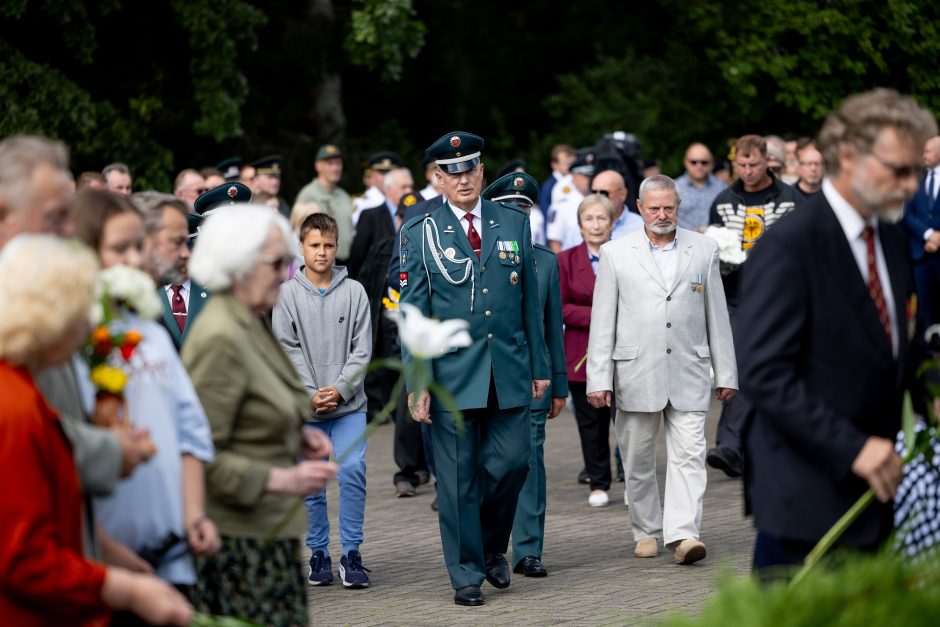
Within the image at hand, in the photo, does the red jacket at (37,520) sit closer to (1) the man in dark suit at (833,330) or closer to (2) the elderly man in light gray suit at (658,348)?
(1) the man in dark suit at (833,330)

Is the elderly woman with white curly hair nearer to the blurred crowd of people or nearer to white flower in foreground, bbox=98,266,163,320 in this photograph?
the blurred crowd of people

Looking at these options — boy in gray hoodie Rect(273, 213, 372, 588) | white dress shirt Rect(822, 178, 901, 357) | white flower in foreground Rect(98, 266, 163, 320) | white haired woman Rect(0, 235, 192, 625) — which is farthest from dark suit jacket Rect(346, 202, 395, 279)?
white haired woman Rect(0, 235, 192, 625)

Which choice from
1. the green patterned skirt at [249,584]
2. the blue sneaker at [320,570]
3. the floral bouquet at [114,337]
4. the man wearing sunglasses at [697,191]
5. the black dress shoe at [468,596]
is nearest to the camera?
the floral bouquet at [114,337]

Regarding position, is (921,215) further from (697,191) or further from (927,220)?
(697,191)

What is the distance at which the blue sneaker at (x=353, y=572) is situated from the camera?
8.75 m

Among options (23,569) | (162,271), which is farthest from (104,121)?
(23,569)

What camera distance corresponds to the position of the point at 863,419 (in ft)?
16.7

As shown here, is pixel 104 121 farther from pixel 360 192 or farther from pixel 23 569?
pixel 23 569

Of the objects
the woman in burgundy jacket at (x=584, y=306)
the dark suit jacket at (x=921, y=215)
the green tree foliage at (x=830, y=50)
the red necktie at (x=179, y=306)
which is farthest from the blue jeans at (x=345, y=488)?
the green tree foliage at (x=830, y=50)

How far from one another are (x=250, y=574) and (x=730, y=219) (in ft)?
25.8

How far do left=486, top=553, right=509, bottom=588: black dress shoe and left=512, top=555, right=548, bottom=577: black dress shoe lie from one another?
30 cm

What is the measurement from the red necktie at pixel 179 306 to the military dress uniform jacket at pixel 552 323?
2.04 metres

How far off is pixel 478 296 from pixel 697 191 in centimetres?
867

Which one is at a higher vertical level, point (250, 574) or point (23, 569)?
point (23, 569)
